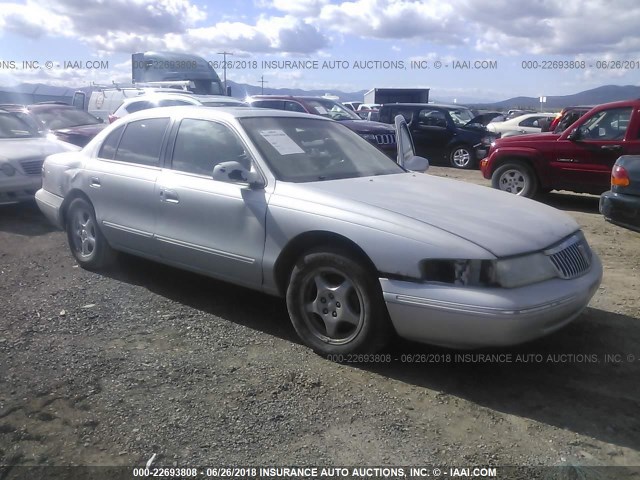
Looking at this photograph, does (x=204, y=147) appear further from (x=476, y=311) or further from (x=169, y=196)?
(x=476, y=311)

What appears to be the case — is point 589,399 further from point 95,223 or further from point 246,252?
point 95,223

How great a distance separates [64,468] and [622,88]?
211 ft

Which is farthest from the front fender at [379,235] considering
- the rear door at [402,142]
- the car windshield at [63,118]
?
the car windshield at [63,118]

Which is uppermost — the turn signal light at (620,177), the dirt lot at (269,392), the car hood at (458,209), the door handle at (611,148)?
the door handle at (611,148)

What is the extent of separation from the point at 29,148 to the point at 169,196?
502 centimetres

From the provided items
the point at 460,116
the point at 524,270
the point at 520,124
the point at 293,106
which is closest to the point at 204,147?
the point at 524,270

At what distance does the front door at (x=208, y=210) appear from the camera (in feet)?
13.7

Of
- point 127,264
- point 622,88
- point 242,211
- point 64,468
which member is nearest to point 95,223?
point 127,264

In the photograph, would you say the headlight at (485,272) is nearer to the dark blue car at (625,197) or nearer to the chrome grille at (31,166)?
the dark blue car at (625,197)

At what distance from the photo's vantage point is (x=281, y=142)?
4492 millimetres

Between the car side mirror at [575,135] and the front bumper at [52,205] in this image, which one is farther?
the car side mirror at [575,135]

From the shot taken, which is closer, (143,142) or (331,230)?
(331,230)

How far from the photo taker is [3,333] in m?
4.23

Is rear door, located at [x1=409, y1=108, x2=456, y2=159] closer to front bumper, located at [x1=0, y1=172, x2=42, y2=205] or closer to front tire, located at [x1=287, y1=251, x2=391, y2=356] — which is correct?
front bumper, located at [x1=0, y1=172, x2=42, y2=205]
